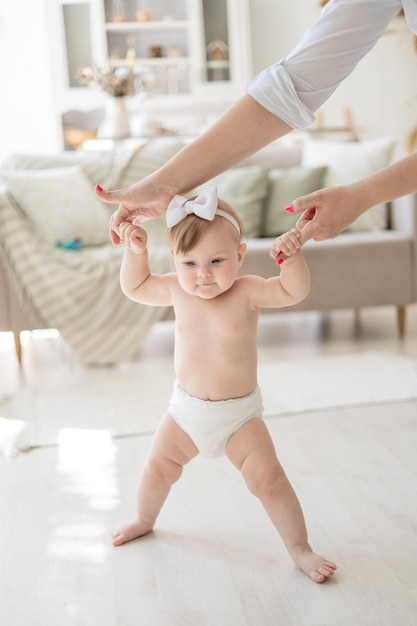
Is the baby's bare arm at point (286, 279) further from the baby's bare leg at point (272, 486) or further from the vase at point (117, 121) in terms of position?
the vase at point (117, 121)

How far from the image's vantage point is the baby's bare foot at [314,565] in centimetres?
154

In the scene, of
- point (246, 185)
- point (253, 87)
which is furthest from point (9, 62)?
point (253, 87)

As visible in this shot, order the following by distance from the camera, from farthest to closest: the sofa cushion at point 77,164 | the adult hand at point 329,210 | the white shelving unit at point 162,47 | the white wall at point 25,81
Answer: the white wall at point 25,81 → the white shelving unit at point 162,47 → the sofa cushion at point 77,164 → the adult hand at point 329,210

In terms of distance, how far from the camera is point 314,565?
1.56 m

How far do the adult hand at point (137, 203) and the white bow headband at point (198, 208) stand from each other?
24mm

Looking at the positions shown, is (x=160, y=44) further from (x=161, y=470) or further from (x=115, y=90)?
(x=161, y=470)

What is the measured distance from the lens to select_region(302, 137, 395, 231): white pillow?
3.78 meters

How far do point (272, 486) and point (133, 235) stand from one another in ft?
1.80

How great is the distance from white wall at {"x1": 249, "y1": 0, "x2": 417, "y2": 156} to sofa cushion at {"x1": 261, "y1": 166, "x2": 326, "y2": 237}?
116 inches

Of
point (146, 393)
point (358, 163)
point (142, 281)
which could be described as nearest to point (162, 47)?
point (358, 163)

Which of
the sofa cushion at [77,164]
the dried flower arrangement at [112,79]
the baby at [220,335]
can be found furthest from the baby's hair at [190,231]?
the dried flower arrangement at [112,79]

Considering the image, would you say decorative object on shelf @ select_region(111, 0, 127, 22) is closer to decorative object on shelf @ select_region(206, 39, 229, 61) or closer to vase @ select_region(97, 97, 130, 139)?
decorative object on shelf @ select_region(206, 39, 229, 61)

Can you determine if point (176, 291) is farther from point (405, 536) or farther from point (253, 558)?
point (405, 536)

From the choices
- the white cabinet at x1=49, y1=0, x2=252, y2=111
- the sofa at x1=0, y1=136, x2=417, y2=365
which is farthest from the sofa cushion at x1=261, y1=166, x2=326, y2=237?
the white cabinet at x1=49, y1=0, x2=252, y2=111
